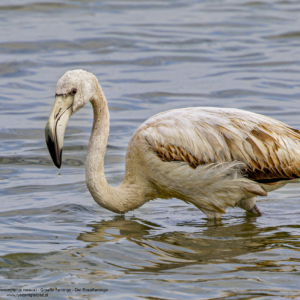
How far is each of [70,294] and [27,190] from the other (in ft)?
12.5

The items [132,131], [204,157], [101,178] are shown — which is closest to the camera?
[204,157]

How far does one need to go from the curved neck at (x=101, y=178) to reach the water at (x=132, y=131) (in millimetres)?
280

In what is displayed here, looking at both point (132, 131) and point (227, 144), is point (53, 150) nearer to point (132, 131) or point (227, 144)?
point (227, 144)

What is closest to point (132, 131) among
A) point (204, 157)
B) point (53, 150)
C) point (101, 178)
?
point (101, 178)

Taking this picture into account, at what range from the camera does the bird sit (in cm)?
707

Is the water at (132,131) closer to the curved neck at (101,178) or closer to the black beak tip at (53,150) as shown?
the curved neck at (101,178)

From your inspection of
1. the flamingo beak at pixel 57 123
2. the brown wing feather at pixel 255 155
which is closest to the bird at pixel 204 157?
the brown wing feather at pixel 255 155

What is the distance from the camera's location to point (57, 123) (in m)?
6.71

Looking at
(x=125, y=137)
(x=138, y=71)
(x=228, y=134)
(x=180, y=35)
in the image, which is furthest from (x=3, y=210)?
(x=180, y=35)

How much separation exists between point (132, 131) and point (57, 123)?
17.4 ft

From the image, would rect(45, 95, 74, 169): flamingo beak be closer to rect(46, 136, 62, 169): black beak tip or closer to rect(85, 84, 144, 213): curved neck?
rect(46, 136, 62, 169): black beak tip

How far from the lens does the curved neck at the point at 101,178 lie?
7.23 meters

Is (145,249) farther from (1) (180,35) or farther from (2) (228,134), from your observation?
(1) (180,35)

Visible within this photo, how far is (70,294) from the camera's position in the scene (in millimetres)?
5230
